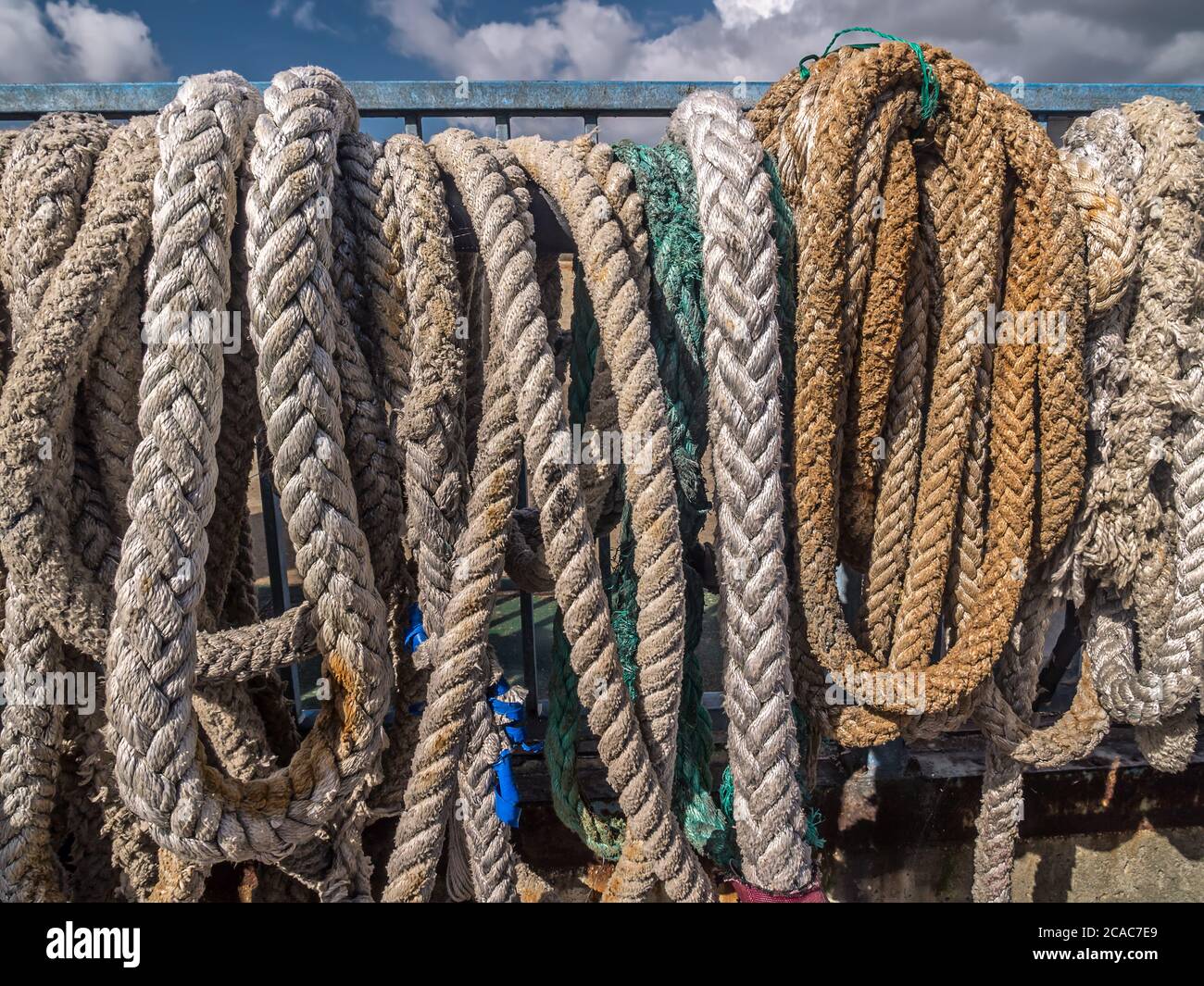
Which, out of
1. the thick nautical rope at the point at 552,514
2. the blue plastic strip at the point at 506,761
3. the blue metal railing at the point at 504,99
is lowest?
the blue plastic strip at the point at 506,761

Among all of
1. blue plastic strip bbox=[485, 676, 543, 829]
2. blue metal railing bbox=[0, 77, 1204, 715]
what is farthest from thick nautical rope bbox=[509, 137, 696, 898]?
blue metal railing bbox=[0, 77, 1204, 715]

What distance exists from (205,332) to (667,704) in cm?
73

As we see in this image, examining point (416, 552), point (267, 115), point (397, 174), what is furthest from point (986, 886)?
point (267, 115)

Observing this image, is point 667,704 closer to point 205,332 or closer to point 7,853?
point 205,332

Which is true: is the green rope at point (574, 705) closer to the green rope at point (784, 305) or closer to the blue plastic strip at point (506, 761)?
the blue plastic strip at point (506, 761)

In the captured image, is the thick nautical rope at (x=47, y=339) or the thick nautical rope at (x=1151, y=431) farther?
the thick nautical rope at (x=1151, y=431)

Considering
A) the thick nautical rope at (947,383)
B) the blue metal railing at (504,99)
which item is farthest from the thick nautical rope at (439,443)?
the blue metal railing at (504,99)

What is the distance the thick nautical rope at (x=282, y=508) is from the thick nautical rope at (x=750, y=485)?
470mm

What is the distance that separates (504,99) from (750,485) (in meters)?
1.23

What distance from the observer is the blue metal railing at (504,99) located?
5.33ft

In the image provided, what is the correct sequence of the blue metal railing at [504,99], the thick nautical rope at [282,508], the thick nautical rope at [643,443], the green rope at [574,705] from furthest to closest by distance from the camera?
the blue metal railing at [504,99]
the green rope at [574,705]
the thick nautical rope at [643,443]
the thick nautical rope at [282,508]

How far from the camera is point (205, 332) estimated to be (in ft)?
2.90

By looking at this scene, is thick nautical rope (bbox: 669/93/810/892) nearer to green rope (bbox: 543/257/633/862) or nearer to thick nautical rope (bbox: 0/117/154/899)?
green rope (bbox: 543/257/633/862)

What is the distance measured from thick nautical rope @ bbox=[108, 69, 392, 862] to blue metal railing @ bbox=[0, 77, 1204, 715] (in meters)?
0.72
